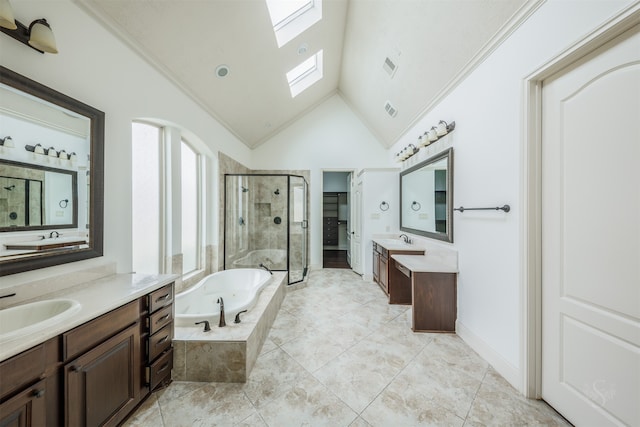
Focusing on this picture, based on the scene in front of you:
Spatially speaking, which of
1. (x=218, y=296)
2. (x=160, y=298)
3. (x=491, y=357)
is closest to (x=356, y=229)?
(x=218, y=296)

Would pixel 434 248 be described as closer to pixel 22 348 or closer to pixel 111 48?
pixel 22 348

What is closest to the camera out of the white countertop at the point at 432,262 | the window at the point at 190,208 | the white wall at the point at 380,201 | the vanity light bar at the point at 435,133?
the white countertop at the point at 432,262

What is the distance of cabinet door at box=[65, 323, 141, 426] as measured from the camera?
1025 millimetres

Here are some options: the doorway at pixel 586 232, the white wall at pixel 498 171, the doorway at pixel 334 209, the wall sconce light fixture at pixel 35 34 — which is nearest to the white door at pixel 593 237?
the doorway at pixel 586 232

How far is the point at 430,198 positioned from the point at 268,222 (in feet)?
9.60

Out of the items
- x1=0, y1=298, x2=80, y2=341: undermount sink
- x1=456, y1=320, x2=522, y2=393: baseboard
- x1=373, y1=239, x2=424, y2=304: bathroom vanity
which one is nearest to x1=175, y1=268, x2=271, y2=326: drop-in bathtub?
x1=0, y1=298, x2=80, y2=341: undermount sink

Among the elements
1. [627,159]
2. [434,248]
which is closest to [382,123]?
[434,248]

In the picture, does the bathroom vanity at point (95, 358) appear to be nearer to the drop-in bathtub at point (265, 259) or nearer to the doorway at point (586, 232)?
the drop-in bathtub at point (265, 259)

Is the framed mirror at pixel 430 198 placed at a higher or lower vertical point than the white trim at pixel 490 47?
lower

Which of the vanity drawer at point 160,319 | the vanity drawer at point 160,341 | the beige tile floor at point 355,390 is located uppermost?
the vanity drawer at point 160,319

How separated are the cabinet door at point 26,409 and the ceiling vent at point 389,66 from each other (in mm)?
3945

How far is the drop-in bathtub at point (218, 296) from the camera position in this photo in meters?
1.94

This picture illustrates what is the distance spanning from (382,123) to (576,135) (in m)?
3.27

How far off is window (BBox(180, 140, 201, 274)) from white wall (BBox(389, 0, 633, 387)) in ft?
10.7
